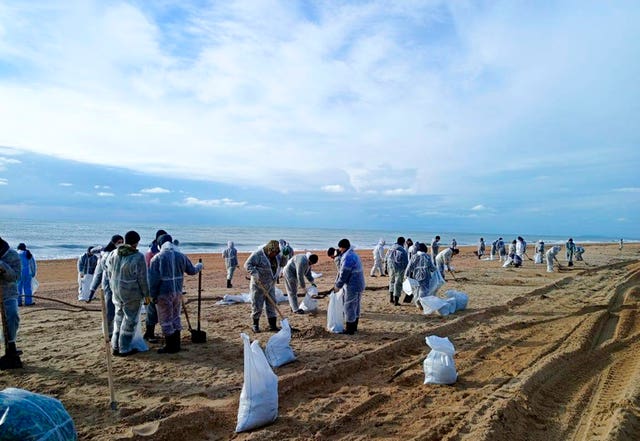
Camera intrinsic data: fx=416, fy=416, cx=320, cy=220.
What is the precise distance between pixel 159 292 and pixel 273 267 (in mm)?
2215

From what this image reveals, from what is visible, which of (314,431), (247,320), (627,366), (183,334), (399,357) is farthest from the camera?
(247,320)

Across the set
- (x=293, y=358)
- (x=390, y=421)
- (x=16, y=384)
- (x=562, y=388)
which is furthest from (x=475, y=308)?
(x=16, y=384)

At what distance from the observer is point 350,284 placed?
7.60 meters

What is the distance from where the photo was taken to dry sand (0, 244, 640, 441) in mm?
3967

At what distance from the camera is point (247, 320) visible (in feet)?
29.0

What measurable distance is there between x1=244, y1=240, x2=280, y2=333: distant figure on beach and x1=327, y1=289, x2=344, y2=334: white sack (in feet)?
3.43

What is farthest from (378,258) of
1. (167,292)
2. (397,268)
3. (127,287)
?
(127,287)

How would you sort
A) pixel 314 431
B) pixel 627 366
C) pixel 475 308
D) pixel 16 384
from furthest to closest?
pixel 475 308 → pixel 627 366 → pixel 16 384 → pixel 314 431

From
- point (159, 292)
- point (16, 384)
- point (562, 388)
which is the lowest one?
point (16, 384)

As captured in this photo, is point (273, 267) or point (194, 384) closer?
point (194, 384)

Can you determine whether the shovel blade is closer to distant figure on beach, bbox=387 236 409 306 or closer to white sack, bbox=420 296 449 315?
white sack, bbox=420 296 449 315

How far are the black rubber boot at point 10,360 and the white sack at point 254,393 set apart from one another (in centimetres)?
387

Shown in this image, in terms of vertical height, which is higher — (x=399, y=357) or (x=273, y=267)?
(x=273, y=267)

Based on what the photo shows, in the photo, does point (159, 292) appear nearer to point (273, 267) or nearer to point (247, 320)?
point (273, 267)
